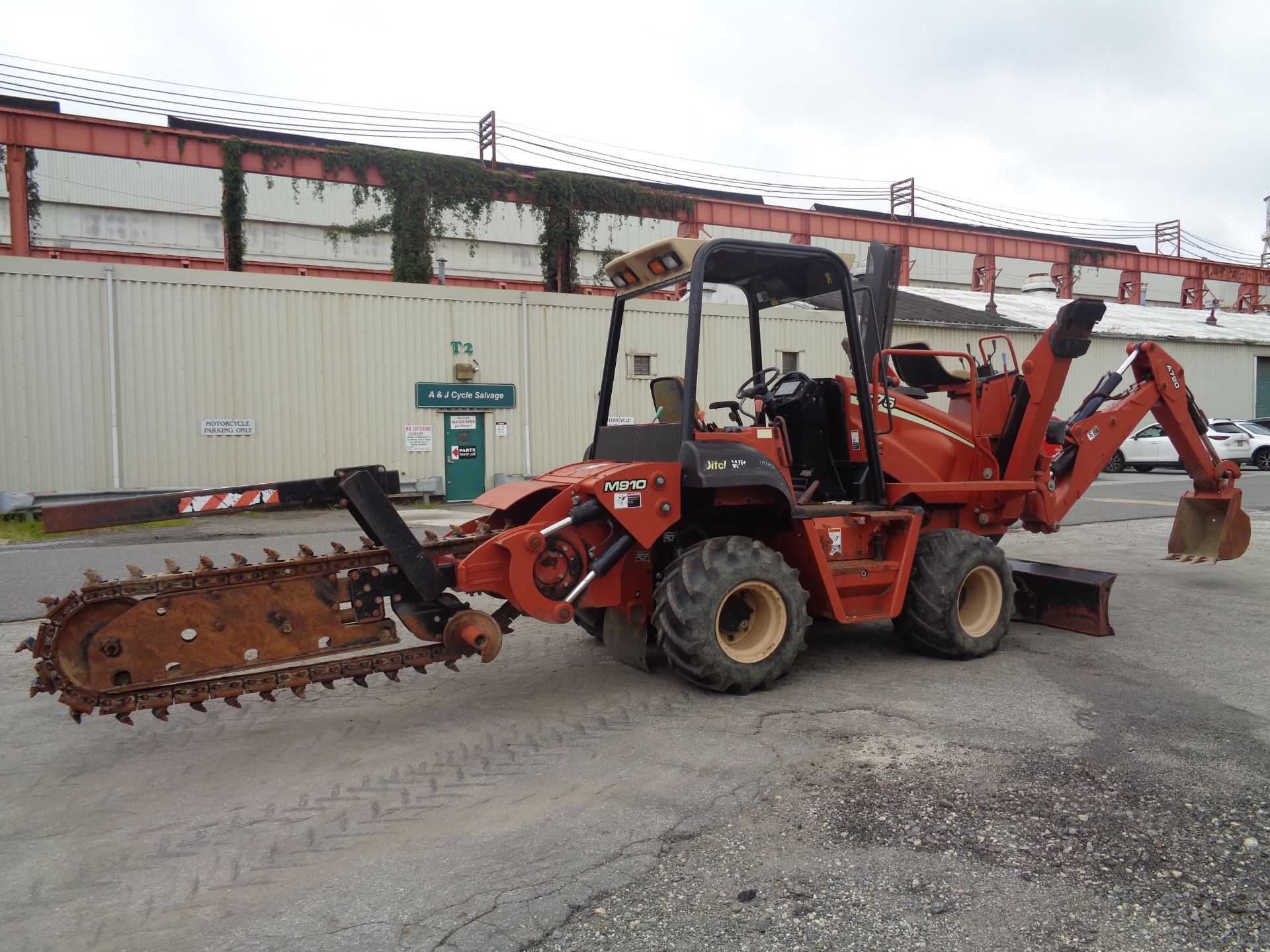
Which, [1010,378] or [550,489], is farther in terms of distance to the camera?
[1010,378]

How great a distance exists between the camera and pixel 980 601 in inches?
248

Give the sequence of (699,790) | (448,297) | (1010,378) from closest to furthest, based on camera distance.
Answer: (699,790), (1010,378), (448,297)

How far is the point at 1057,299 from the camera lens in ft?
130

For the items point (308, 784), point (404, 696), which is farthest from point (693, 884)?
point (404, 696)

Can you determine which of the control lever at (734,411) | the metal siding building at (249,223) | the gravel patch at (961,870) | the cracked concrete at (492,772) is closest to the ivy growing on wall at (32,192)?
the metal siding building at (249,223)

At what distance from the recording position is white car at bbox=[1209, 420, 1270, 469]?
25.5 m

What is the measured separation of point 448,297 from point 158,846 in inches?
650

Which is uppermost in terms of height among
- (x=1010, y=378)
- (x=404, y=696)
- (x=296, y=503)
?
(x=1010, y=378)

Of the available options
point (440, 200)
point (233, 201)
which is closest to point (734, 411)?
point (440, 200)

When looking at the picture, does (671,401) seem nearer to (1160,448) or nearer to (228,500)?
(228,500)

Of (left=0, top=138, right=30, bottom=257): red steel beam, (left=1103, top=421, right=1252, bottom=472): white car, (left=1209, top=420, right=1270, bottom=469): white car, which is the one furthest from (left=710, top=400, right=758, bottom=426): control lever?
(left=1209, top=420, right=1270, bottom=469): white car

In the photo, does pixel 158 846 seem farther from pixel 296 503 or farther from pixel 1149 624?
pixel 1149 624

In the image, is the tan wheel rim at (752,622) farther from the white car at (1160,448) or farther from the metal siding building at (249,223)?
the metal siding building at (249,223)

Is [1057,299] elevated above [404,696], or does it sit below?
above
